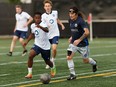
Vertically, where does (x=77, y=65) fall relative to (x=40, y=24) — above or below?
below

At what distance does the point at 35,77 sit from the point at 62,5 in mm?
22753

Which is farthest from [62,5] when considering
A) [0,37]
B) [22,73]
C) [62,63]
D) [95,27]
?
[22,73]

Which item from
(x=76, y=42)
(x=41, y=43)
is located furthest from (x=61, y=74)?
(x=76, y=42)

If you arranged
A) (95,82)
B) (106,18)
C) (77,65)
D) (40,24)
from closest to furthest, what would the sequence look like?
1. (95,82)
2. (40,24)
3. (77,65)
4. (106,18)

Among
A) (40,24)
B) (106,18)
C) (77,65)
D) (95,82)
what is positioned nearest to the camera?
(95,82)

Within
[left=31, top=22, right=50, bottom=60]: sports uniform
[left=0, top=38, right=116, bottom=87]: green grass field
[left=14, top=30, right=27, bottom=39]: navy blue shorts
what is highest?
[left=31, top=22, right=50, bottom=60]: sports uniform

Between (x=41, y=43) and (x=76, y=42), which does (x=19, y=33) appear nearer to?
(x=41, y=43)

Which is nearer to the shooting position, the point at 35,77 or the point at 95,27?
the point at 35,77

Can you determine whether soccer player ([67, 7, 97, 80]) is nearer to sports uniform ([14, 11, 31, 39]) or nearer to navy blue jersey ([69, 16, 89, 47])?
navy blue jersey ([69, 16, 89, 47])

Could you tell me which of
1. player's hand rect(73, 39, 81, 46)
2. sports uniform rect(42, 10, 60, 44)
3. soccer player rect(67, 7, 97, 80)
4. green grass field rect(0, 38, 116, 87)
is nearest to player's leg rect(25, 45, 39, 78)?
green grass field rect(0, 38, 116, 87)

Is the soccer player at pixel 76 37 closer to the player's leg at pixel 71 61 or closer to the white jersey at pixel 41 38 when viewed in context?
the player's leg at pixel 71 61

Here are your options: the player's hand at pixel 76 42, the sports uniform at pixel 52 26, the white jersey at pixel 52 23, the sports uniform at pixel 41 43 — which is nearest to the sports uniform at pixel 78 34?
the player's hand at pixel 76 42

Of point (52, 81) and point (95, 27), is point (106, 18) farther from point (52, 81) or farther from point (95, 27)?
point (52, 81)

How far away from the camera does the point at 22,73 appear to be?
13.0m
